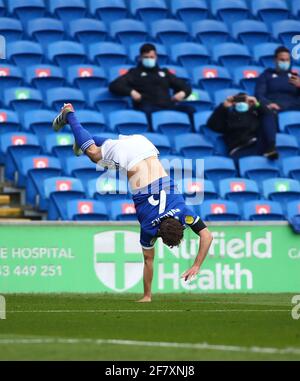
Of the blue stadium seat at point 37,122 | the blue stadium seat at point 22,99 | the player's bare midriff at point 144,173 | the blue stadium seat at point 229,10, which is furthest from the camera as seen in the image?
the blue stadium seat at point 229,10

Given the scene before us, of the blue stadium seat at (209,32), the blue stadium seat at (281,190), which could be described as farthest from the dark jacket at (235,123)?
the blue stadium seat at (209,32)

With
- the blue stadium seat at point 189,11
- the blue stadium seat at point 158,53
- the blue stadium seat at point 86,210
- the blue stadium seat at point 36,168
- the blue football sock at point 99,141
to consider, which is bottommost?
the blue stadium seat at point 86,210

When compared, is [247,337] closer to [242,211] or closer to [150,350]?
[150,350]

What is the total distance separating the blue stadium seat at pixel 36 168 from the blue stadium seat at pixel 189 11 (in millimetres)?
6522

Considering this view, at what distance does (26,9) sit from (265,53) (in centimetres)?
542

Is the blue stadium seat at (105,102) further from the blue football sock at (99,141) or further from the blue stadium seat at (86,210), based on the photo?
the blue football sock at (99,141)

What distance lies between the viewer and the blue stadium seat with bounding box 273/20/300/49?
25922 millimetres

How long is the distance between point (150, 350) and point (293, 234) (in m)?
9.35

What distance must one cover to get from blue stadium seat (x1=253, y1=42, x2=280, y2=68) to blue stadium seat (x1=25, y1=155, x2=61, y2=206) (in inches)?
273

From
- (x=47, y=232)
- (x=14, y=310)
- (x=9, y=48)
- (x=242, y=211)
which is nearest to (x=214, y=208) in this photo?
(x=242, y=211)

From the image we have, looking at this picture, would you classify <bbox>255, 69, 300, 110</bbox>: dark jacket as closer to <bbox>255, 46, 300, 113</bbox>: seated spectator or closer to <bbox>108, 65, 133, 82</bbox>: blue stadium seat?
<bbox>255, 46, 300, 113</bbox>: seated spectator

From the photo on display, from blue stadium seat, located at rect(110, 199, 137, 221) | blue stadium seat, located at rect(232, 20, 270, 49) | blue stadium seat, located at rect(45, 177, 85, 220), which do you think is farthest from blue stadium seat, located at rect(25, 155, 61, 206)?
blue stadium seat, located at rect(232, 20, 270, 49)

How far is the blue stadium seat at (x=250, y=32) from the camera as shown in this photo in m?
25.9

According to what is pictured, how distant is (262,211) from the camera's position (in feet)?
68.5
